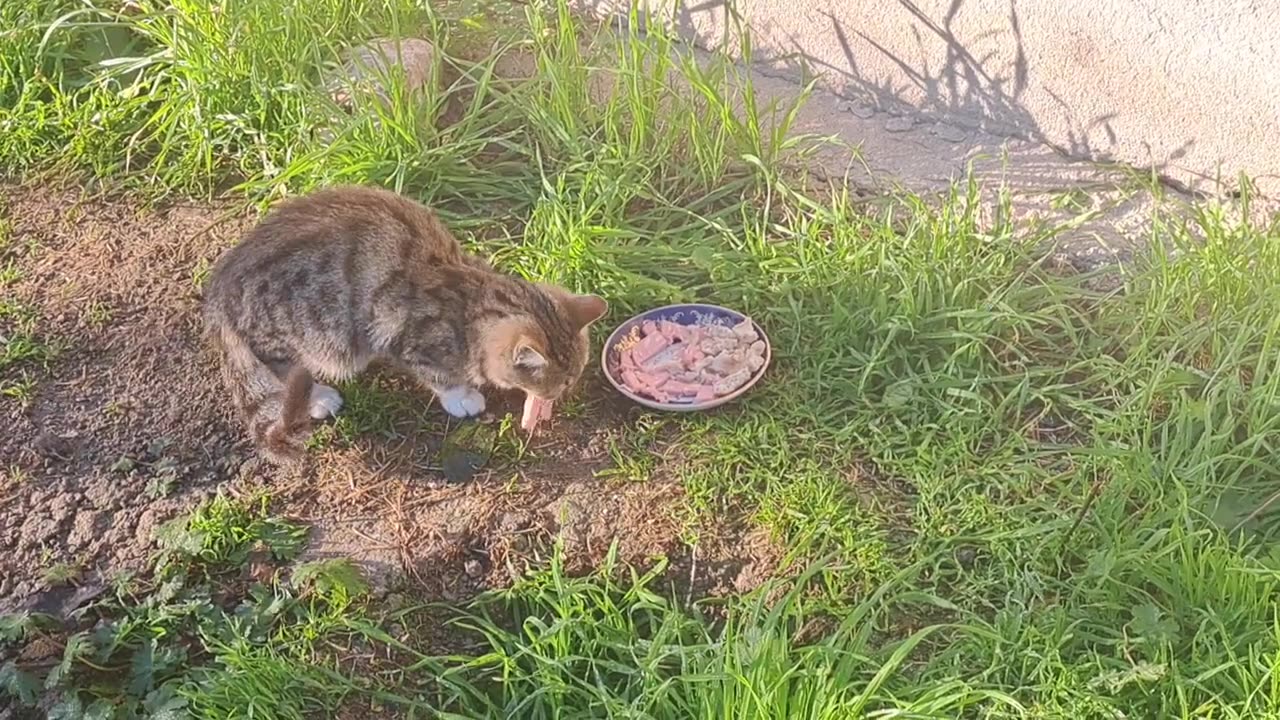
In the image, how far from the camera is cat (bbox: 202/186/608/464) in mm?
3213

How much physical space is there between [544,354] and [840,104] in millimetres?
1782

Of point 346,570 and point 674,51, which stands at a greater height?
point 674,51

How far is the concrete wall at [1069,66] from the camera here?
11.9 ft

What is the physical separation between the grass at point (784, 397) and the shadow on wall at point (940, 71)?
325 millimetres

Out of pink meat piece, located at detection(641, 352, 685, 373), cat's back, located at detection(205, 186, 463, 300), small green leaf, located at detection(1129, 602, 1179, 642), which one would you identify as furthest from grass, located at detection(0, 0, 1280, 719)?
cat's back, located at detection(205, 186, 463, 300)

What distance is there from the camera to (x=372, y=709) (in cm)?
273

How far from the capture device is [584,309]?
3217 mm

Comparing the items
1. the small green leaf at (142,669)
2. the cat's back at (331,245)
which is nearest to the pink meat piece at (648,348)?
the cat's back at (331,245)

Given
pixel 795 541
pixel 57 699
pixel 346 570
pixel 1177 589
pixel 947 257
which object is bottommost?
pixel 57 699

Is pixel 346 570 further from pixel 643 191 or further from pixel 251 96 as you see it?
pixel 251 96

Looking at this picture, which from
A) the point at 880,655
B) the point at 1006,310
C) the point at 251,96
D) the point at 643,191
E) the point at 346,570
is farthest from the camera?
the point at 251,96

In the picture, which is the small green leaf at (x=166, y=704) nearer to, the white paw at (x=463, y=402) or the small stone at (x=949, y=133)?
the white paw at (x=463, y=402)

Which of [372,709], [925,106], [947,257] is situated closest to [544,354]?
[372,709]

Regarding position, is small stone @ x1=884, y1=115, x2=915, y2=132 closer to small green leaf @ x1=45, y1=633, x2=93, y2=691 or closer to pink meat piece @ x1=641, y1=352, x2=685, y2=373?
pink meat piece @ x1=641, y1=352, x2=685, y2=373
